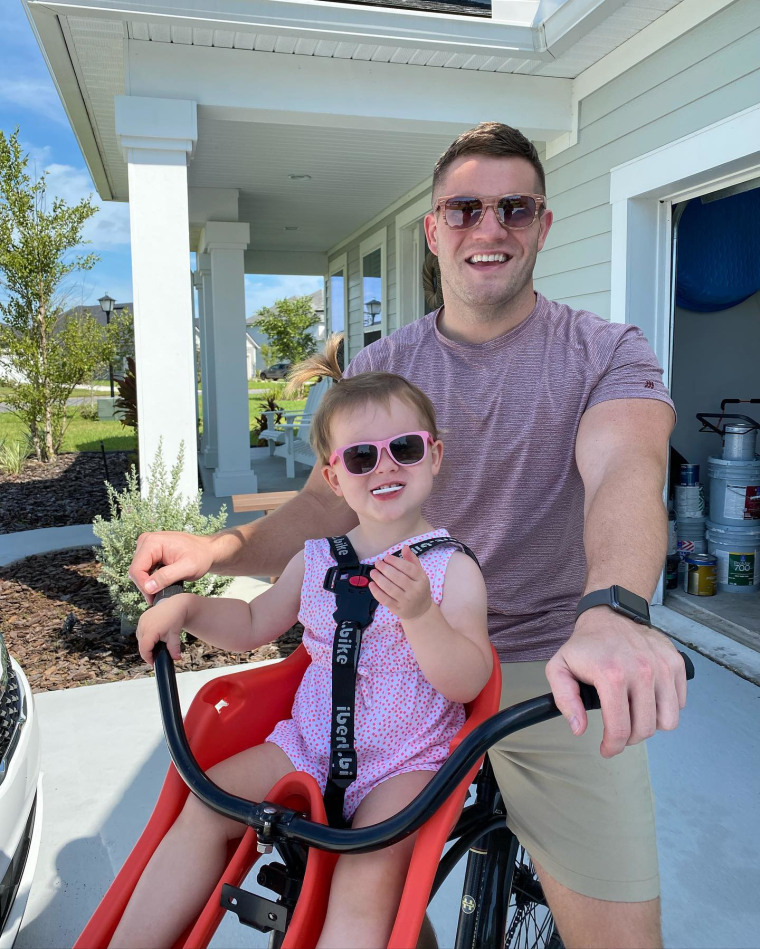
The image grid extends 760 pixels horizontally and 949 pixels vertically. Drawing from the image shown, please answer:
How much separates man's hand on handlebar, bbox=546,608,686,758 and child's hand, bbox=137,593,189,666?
0.69 meters

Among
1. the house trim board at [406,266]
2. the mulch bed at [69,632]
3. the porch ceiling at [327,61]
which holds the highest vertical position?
the porch ceiling at [327,61]

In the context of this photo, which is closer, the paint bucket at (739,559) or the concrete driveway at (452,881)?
the concrete driveway at (452,881)

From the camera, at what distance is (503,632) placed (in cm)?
158

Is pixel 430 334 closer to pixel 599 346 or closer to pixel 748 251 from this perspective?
pixel 599 346

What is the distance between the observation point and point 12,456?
1155 centimetres

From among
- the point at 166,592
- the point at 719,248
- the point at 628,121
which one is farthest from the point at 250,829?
the point at 719,248

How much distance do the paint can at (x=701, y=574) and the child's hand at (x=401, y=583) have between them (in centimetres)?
481

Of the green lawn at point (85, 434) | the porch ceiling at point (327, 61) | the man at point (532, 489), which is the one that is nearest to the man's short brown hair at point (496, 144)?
the man at point (532, 489)

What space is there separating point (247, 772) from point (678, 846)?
2.07m

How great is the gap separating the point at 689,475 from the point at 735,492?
0.35 metres

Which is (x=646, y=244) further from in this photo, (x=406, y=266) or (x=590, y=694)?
(x=406, y=266)

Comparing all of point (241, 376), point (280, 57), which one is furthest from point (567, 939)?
point (241, 376)

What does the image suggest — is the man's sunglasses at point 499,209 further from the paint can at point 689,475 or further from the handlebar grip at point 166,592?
the paint can at point 689,475

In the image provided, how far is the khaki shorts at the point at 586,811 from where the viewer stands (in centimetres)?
135
